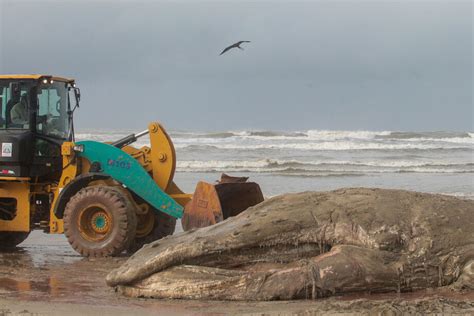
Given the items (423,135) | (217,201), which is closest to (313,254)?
(217,201)

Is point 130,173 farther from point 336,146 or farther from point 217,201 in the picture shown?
point 336,146

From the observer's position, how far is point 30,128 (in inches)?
449

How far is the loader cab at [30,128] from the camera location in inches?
439

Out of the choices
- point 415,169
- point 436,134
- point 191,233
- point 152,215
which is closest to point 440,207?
point 191,233

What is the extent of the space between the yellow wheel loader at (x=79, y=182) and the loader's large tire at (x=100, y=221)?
13 millimetres

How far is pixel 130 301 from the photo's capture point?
24.3 feet

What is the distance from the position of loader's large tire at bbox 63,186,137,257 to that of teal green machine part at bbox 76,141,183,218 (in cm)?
25


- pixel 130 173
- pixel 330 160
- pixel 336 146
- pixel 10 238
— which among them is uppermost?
pixel 336 146

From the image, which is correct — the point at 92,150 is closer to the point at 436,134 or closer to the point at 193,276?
the point at 193,276

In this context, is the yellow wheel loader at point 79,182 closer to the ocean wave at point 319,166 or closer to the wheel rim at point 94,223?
the wheel rim at point 94,223

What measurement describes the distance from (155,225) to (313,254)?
422cm

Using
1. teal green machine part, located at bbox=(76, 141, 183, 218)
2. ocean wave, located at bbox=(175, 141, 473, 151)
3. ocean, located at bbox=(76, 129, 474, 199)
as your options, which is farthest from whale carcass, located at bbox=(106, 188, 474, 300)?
ocean wave, located at bbox=(175, 141, 473, 151)

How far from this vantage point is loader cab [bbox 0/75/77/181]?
36.6 feet

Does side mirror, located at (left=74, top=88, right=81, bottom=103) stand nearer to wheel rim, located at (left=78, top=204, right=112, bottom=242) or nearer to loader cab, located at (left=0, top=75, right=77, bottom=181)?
loader cab, located at (left=0, top=75, right=77, bottom=181)
